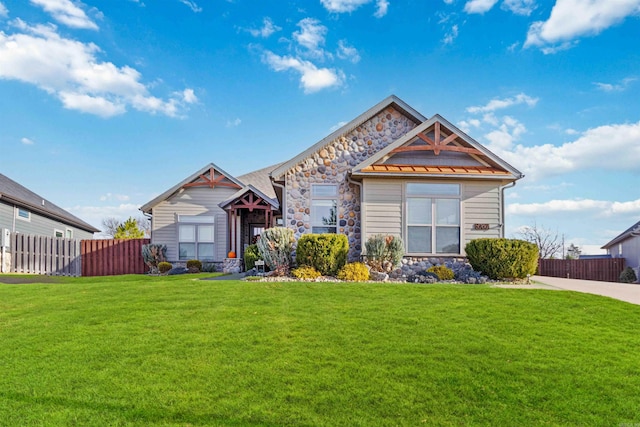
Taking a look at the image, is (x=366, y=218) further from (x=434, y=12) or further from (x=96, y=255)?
(x=96, y=255)

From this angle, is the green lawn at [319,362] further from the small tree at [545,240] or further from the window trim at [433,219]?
the small tree at [545,240]

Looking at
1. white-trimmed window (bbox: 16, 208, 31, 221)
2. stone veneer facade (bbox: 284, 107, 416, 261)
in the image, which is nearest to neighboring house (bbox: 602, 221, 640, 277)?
stone veneer facade (bbox: 284, 107, 416, 261)

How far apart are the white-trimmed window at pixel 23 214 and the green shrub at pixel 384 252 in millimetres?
19724

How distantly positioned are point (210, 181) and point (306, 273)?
38.3ft

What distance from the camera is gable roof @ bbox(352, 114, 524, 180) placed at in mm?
13352

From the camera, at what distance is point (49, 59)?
1384cm

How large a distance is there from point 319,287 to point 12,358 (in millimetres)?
5923

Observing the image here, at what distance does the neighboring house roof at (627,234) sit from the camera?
23.3 meters

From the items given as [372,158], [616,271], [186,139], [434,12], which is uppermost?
[434,12]

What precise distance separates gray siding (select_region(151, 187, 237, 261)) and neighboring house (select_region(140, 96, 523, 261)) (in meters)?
8.37

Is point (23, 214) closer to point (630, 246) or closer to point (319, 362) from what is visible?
point (319, 362)

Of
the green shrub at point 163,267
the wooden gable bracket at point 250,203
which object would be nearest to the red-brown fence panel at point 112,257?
the green shrub at point 163,267

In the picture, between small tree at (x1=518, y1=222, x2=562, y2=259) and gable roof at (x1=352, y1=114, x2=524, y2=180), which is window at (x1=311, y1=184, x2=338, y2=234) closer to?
gable roof at (x1=352, y1=114, x2=524, y2=180)

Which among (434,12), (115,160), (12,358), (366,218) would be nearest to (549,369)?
(12,358)
